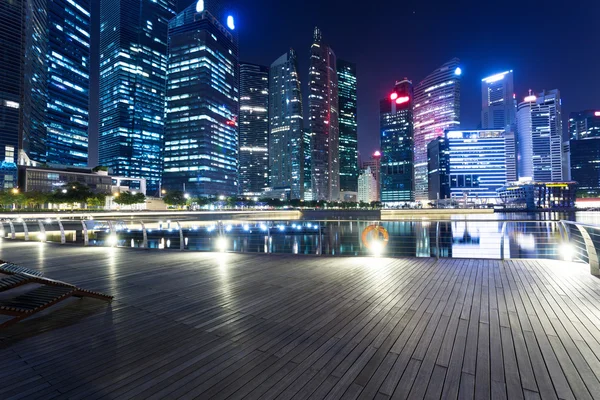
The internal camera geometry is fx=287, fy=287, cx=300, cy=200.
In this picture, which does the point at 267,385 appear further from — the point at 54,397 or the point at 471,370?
the point at 471,370

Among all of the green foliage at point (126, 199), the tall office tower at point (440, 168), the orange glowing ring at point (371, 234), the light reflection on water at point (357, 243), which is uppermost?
the tall office tower at point (440, 168)

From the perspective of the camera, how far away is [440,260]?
29.4 feet

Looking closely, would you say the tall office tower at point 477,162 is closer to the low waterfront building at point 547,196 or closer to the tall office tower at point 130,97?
the low waterfront building at point 547,196

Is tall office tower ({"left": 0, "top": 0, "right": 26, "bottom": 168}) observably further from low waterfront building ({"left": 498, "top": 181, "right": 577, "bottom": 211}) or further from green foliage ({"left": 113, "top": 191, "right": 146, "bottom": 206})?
low waterfront building ({"left": 498, "top": 181, "right": 577, "bottom": 211})

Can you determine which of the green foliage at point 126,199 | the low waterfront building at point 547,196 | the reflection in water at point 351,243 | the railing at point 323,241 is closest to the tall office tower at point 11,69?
the green foliage at point 126,199

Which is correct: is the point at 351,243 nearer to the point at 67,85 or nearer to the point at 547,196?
the point at 547,196

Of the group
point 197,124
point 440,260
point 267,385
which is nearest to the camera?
point 267,385

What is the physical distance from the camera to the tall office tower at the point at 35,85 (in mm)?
122750

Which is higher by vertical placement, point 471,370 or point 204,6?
point 204,6

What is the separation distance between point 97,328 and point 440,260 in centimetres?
874

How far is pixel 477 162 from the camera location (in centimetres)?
15812

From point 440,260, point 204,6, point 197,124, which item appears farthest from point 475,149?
point 204,6

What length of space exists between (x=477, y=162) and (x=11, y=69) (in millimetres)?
221805

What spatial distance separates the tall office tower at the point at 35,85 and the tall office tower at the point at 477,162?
204 meters
